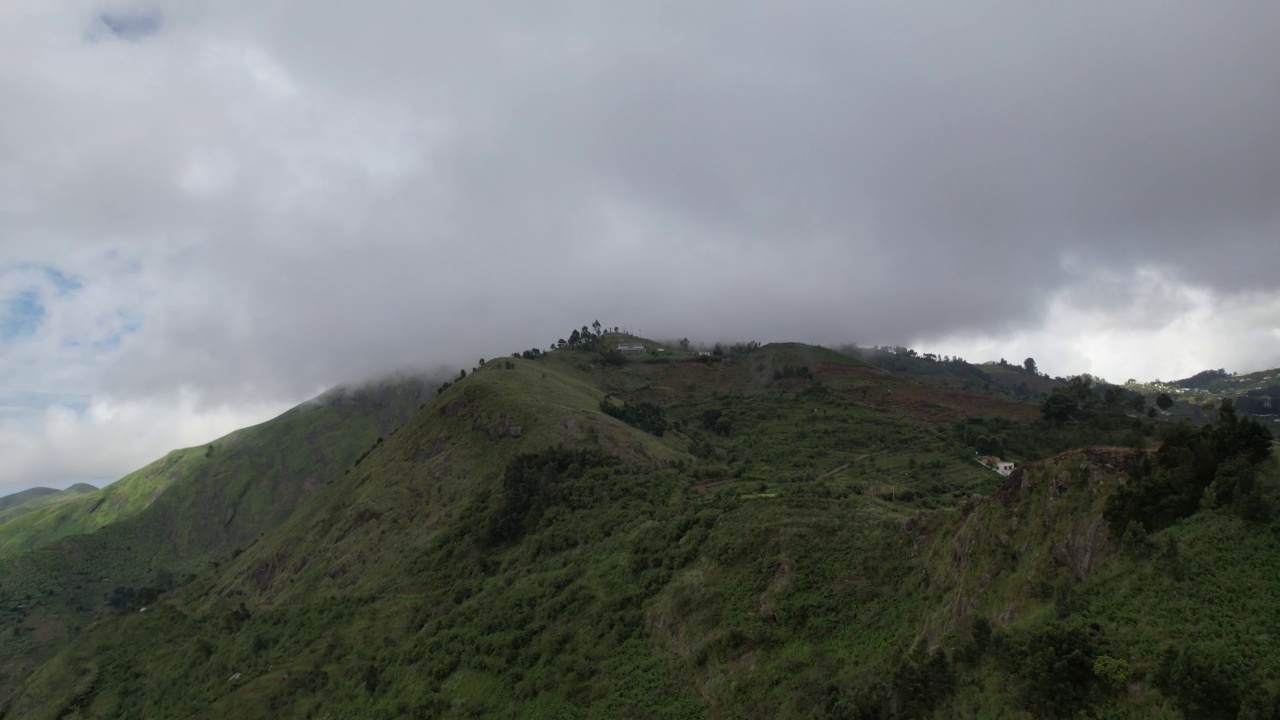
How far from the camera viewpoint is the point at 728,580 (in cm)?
3938

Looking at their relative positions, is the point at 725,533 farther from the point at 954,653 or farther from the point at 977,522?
the point at 954,653

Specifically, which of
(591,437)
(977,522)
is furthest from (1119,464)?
(591,437)

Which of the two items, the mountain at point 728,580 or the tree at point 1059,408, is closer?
the mountain at point 728,580

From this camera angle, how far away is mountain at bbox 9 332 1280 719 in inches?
746

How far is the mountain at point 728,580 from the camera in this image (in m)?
18.9

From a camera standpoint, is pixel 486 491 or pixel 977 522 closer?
pixel 977 522

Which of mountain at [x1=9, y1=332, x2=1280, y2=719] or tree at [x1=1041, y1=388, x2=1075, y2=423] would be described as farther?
tree at [x1=1041, y1=388, x2=1075, y2=423]

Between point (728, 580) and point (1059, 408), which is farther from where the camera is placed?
point (1059, 408)

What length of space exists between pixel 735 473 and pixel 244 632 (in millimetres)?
64360

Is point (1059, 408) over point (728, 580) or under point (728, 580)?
over

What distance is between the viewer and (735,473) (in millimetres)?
73500

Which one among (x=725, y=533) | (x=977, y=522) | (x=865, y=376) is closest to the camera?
(x=977, y=522)

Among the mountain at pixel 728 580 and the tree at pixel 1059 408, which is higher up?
the tree at pixel 1059 408

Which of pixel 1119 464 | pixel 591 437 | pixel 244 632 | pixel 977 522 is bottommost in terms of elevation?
pixel 244 632
